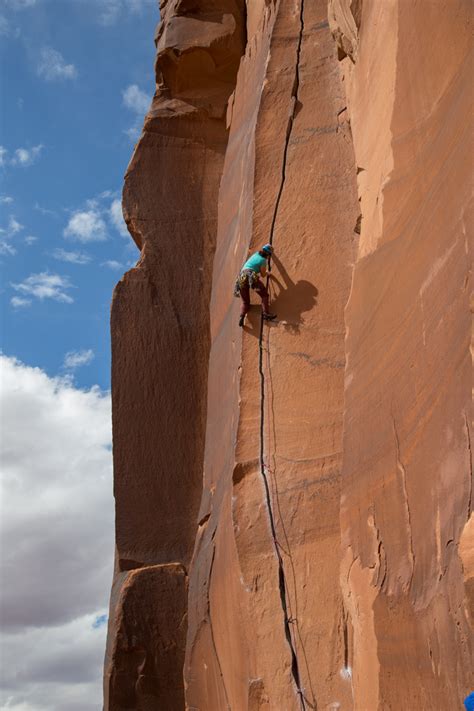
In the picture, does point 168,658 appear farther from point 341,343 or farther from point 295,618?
point 341,343

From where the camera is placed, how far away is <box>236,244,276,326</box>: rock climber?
749 centimetres

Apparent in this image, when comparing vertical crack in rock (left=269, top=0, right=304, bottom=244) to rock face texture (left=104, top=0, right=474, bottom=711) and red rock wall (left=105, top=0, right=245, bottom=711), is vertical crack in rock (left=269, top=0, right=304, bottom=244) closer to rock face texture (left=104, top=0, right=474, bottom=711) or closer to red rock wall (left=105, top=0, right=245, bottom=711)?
rock face texture (left=104, top=0, right=474, bottom=711)

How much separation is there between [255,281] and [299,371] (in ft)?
2.58

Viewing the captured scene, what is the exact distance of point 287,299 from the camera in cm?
753

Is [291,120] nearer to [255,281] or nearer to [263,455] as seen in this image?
[255,281]

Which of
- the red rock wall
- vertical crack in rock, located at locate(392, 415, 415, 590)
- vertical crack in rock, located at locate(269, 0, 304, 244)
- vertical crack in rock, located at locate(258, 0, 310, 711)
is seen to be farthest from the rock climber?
vertical crack in rock, located at locate(392, 415, 415, 590)

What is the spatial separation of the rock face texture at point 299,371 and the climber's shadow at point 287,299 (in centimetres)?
2

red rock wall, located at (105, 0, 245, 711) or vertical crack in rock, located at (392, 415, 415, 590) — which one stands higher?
red rock wall, located at (105, 0, 245, 711)

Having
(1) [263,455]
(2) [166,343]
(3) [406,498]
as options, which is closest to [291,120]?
(2) [166,343]

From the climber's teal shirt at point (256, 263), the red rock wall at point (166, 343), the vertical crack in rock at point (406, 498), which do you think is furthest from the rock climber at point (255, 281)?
the vertical crack in rock at point (406, 498)

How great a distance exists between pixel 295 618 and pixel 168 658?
2599 mm

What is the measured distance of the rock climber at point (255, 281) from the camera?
7.49 metres

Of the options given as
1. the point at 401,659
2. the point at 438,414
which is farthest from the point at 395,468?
the point at 401,659

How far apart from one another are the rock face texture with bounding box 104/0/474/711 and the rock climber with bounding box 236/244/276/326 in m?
0.10
